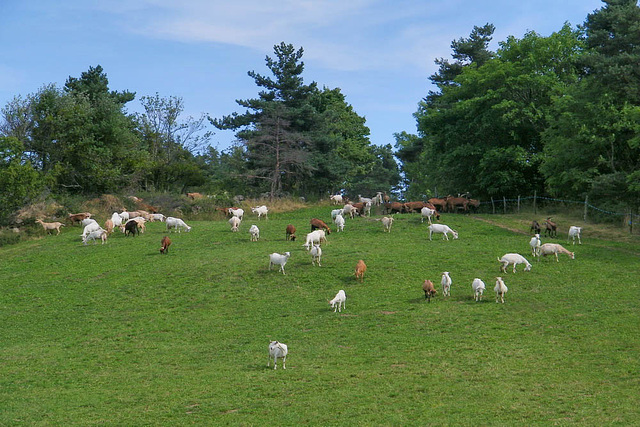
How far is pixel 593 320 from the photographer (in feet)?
75.4

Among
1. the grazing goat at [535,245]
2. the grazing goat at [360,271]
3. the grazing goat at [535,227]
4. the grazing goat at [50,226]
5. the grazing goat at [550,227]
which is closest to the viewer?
the grazing goat at [360,271]

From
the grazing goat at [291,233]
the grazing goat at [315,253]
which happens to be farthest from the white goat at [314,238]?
the grazing goat at [291,233]

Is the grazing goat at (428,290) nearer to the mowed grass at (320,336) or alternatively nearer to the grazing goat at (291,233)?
the mowed grass at (320,336)

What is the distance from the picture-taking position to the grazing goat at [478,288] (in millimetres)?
25422

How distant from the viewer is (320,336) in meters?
22.2

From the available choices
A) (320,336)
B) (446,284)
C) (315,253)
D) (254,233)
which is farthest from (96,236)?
(446,284)

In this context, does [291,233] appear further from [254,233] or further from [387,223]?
[387,223]

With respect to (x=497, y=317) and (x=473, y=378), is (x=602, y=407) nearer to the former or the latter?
(x=473, y=378)

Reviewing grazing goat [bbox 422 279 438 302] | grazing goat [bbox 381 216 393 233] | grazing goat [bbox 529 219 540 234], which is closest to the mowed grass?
grazing goat [bbox 422 279 438 302]

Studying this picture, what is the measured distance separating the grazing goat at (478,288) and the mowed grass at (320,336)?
1.00 ft

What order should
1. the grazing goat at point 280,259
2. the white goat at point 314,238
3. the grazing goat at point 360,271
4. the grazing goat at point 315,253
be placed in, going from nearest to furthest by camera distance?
the grazing goat at point 360,271, the grazing goat at point 280,259, the grazing goat at point 315,253, the white goat at point 314,238

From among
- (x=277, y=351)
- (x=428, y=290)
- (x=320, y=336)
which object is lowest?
(x=320, y=336)

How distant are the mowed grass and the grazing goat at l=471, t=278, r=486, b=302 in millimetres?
304

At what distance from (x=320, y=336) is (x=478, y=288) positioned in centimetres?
711
